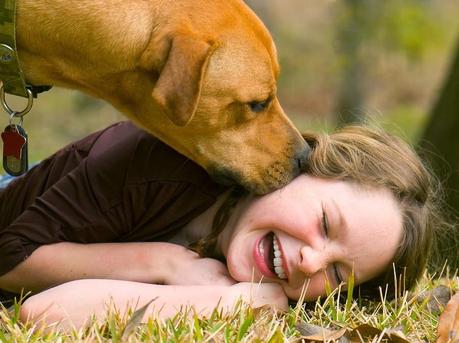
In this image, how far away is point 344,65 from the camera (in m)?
10.5

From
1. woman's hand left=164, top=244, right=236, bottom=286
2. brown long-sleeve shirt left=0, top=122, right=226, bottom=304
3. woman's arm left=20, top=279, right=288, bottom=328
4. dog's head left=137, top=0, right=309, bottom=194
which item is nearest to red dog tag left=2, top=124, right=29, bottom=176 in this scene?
brown long-sleeve shirt left=0, top=122, right=226, bottom=304

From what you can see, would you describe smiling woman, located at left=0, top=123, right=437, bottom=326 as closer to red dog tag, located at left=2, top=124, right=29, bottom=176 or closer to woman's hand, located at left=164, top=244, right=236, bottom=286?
woman's hand, located at left=164, top=244, right=236, bottom=286

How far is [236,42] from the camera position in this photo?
10.8 feet

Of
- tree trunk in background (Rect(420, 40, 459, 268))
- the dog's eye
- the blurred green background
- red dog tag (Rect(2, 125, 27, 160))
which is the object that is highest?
the dog's eye

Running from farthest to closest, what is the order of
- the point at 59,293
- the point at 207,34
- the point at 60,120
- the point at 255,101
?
the point at 60,120
the point at 255,101
the point at 207,34
the point at 59,293

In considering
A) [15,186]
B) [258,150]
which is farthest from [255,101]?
[15,186]

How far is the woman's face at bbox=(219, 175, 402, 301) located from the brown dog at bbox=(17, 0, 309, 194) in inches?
5.8

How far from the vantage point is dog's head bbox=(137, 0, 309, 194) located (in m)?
3.29

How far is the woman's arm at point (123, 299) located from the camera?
2902 mm

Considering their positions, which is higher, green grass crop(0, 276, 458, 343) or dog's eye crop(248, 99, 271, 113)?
dog's eye crop(248, 99, 271, 113)

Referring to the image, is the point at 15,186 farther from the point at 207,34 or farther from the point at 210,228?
the point at 207,34

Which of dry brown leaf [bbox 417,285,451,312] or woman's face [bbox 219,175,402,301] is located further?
dry brown leaf [bbox 417,285,451,312]

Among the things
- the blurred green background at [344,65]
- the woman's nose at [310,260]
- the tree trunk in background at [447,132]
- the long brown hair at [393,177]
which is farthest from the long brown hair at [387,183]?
the blurred green background at [344,65]

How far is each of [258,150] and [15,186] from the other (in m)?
1.24
